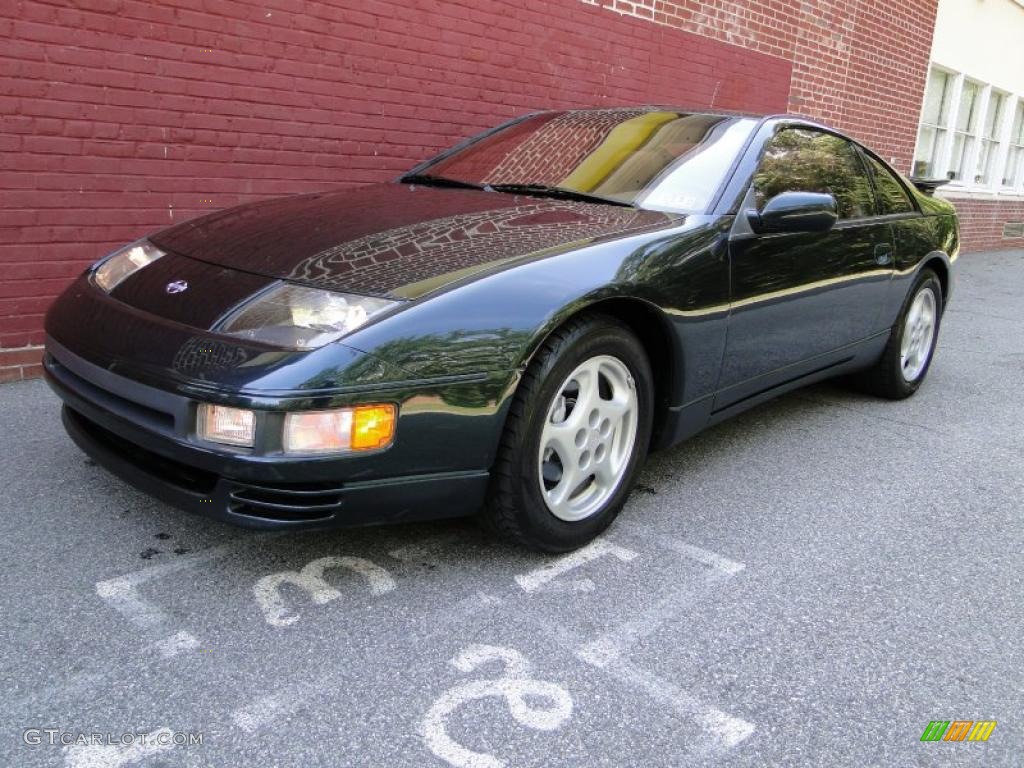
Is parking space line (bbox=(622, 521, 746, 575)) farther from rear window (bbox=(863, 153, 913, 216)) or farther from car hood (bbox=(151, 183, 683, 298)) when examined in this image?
rear window (bbox=(863, 153, 913, 216))

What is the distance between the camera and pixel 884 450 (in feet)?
13.2

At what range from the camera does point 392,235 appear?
2744mm

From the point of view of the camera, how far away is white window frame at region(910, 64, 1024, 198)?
13617mm

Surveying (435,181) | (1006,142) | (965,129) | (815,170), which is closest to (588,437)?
(435,181)

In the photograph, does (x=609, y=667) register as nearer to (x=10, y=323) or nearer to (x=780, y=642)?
(x=780, y=642)

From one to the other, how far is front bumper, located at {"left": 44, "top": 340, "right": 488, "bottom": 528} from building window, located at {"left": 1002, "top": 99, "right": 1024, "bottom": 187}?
16.9 m

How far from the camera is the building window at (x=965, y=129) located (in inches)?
563

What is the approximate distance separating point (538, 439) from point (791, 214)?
55.6 inches

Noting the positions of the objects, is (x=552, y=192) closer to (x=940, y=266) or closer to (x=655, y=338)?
(x=655, y=338)

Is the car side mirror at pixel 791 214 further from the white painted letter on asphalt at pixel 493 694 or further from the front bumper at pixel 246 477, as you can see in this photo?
the white painted letter on asphalt at pixel 493 694

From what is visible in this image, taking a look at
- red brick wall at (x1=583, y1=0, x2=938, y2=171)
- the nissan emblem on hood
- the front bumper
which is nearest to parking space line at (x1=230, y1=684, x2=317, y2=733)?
the front bumper

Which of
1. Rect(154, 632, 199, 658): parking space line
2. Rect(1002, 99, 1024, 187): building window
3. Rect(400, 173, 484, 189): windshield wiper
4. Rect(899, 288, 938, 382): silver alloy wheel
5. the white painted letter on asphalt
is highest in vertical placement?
Rect(1002, 99, 1024, 187): building window

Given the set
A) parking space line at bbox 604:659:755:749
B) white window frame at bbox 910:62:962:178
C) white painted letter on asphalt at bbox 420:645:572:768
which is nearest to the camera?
white painted letter on asphalt at bbox 420:645:572:768

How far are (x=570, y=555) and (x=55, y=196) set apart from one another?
3.11 m
